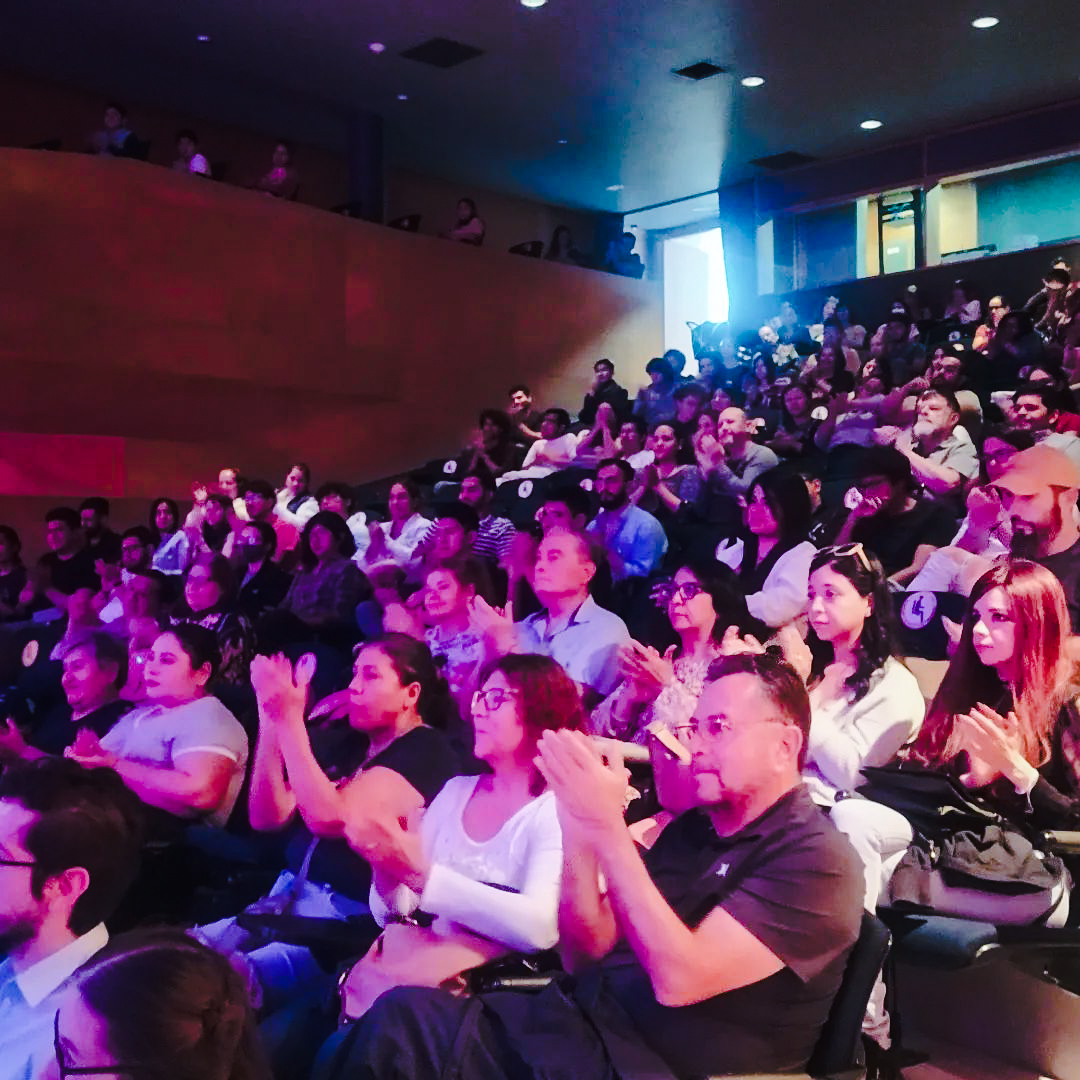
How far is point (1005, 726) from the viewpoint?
2223 mm

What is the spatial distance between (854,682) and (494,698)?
3.07 ft

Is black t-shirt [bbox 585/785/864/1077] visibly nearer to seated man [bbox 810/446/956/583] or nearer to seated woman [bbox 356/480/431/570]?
seated man [bbox 810/446/956/583]

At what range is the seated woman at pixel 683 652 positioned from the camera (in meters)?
2.77

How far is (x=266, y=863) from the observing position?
2494 millimetres

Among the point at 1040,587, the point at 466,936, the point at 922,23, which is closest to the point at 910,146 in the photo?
the point at 922,23

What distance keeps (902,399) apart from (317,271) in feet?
14.6

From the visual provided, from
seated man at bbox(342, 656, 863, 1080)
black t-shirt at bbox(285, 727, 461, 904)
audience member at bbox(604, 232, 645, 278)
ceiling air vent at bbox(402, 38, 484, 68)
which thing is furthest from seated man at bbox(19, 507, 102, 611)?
audience member at bbox(604, 232, 645, 278)

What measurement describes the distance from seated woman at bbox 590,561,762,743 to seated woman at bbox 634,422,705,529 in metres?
1.95

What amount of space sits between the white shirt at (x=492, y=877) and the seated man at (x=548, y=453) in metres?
4.38

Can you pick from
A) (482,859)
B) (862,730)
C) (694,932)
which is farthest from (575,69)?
(694,932)

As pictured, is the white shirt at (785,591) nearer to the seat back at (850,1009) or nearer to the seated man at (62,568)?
the seat back at (850,1009)

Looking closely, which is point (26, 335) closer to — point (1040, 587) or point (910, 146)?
point (1040, 587)

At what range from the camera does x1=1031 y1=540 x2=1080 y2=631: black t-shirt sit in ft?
8.86

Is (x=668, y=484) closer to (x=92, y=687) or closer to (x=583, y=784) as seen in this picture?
(x=92, y=687)
